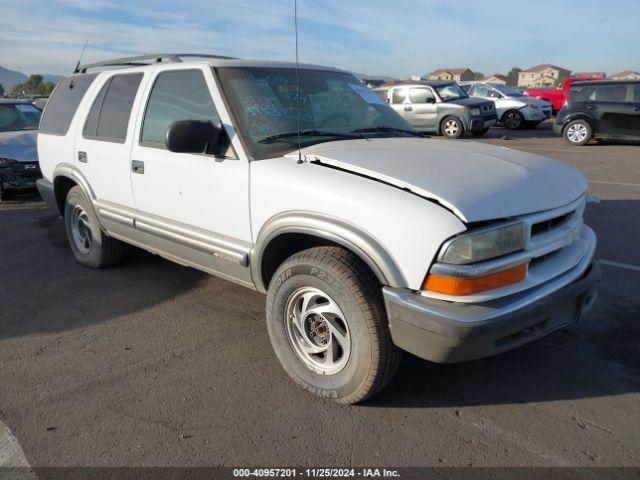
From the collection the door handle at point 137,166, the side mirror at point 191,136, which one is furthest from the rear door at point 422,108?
the side mirror at point 191,136

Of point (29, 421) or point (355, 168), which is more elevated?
point (355, 168)

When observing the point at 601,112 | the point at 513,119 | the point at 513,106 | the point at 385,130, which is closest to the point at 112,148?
the point at 385,130

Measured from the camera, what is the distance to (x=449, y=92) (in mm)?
16938

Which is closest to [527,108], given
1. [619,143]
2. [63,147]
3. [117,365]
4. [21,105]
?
[619,143]

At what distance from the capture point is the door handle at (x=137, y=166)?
398 centimetres

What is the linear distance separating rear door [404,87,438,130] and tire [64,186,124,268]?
1313cm

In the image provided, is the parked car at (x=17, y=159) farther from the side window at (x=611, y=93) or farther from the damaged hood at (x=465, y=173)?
the side window at (x=611, y=93)

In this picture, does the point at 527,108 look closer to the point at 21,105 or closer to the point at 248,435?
the point at 21,105

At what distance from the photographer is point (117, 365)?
338 cm

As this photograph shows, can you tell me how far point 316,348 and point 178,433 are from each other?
2.83ft

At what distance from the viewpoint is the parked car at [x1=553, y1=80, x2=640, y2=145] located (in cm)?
1347

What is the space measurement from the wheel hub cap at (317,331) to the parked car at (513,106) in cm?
1790

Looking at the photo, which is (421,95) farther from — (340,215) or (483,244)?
(483,244)

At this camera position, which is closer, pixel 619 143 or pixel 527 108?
pixel 619 143
